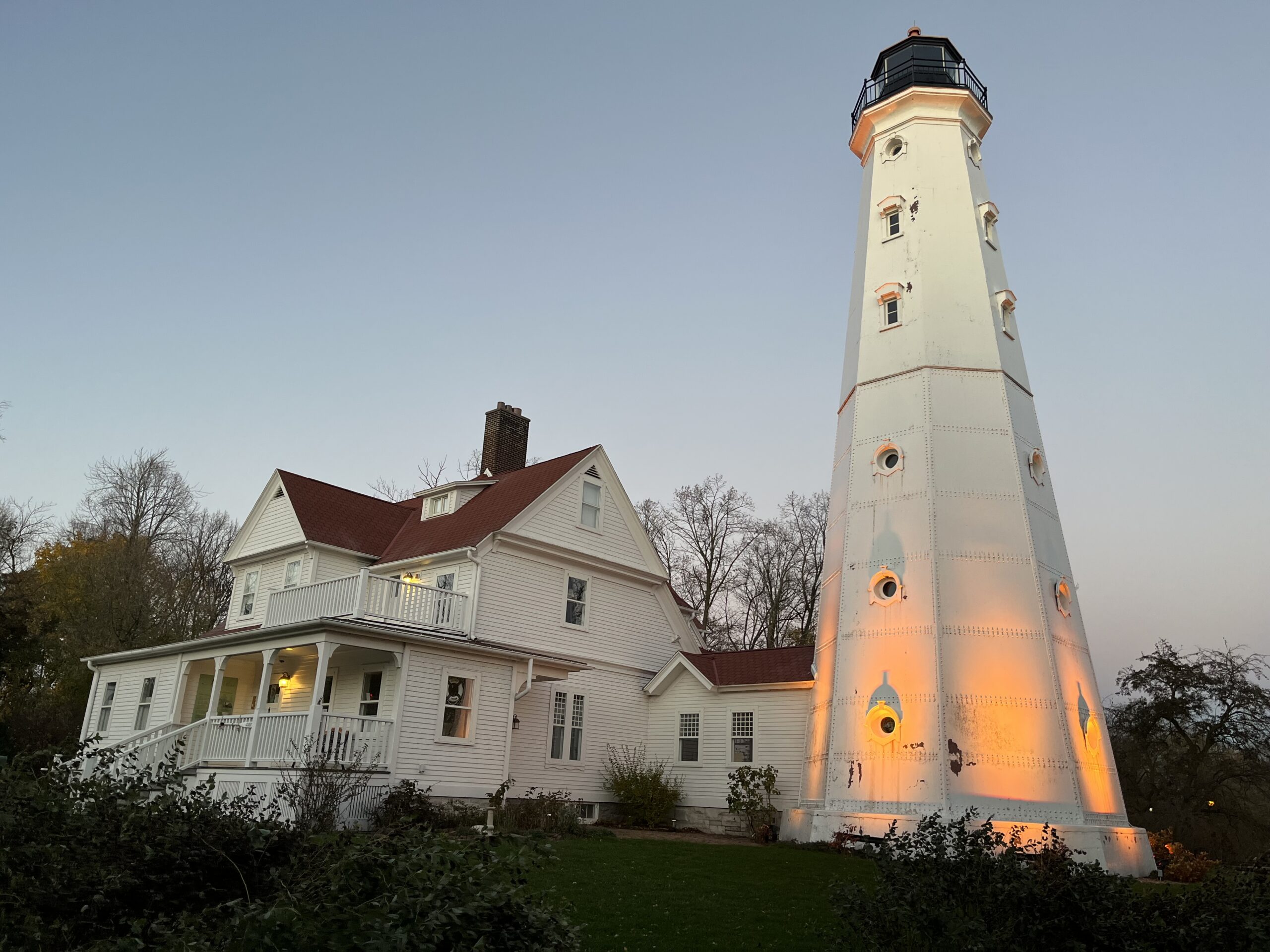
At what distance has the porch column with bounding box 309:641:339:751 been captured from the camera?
1594 centimetres

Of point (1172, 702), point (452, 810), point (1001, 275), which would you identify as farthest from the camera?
point (1172, 702)

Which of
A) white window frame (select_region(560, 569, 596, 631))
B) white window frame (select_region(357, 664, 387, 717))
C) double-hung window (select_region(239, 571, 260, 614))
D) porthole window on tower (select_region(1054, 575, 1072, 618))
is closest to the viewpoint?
porthole window on tower (select_region(1054, 575, 1072, 618))

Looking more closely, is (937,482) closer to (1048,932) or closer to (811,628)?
(1048,932)

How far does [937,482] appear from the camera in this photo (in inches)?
703

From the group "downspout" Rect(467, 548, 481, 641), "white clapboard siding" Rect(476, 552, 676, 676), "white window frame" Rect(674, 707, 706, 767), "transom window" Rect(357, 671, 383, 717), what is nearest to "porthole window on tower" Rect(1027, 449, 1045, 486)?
"white window frame" Rect(674, 707, 706, 767)

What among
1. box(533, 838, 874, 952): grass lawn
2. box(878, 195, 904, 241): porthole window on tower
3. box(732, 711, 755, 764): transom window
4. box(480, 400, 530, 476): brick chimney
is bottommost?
box(533, 838, 874, 952): grass lawn

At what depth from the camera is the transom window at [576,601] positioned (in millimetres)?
22578

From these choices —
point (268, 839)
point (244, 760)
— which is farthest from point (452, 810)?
point (268, 839)

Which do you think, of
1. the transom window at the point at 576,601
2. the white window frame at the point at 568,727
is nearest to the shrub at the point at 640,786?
the white window frame at the point at 568,727

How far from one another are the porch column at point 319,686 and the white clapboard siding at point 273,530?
653 cm

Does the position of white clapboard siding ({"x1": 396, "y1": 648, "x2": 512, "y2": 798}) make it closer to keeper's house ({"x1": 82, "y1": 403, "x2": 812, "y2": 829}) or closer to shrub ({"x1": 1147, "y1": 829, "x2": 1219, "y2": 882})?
keeper's house ({"x1": 82, "y1": 403, "x2": 812, "y2": 829})

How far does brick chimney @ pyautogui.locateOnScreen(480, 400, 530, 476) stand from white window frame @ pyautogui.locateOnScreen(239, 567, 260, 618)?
6.88 meters

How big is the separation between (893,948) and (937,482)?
12674 millimetres

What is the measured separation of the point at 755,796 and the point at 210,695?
44.4ft
